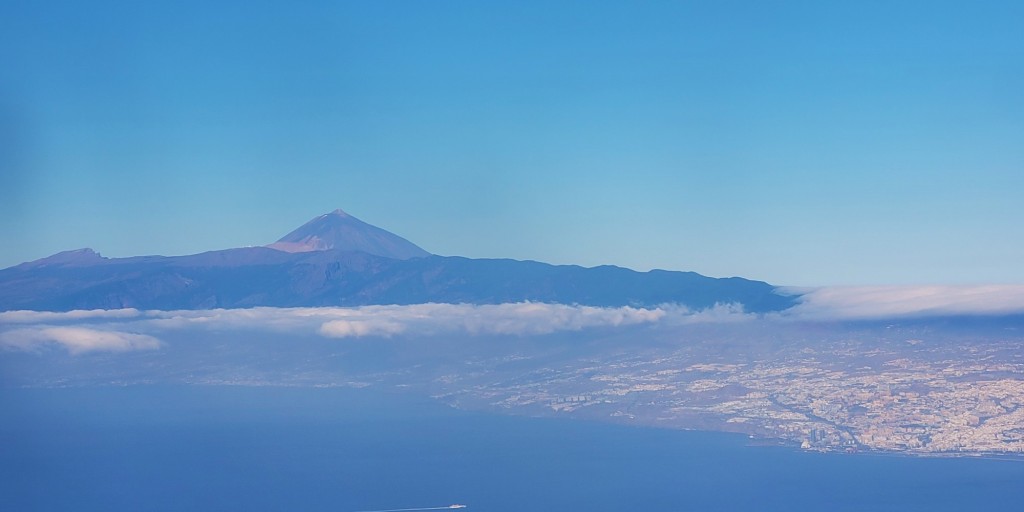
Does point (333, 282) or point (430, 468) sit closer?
point (430, 468)

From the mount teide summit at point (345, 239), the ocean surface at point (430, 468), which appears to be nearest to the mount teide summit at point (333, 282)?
the mount teide summit at point (345, 239)

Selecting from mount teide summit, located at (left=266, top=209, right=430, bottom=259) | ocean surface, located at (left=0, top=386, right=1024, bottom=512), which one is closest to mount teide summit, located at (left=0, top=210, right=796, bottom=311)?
mount teide summit, located at (left=266, top=209, right=430, bottom=259)

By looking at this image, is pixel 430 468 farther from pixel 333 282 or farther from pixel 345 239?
pixel 345 239

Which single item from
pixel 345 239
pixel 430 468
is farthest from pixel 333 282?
pixel 430 468

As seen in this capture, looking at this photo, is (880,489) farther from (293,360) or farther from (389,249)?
(389,249)

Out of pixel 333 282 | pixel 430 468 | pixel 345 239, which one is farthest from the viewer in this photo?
pixel 345 239

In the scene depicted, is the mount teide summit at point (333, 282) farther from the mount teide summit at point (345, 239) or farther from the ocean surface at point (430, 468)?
the ocean surface at point (430, 468)
